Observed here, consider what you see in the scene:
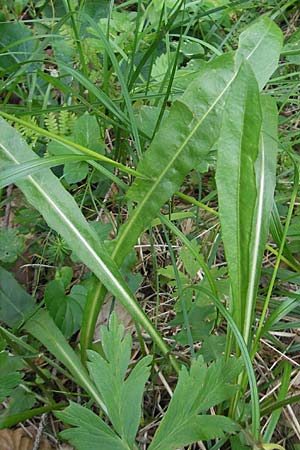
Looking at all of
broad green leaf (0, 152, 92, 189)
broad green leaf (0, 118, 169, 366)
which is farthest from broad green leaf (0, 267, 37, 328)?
broad green leaf (0, 152, 92, 189)

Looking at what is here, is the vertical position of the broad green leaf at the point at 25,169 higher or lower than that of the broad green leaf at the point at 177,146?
higher

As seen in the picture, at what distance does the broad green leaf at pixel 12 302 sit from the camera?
148 cm

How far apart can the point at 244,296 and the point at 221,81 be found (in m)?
0.54

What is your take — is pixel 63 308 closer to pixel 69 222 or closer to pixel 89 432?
pixel 69 222

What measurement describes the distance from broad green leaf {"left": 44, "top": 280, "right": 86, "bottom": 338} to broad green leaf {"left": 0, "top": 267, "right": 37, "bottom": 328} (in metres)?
0.06

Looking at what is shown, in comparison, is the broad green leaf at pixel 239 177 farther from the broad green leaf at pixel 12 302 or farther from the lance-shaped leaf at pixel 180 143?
the broad green leaf at pixel 12 302

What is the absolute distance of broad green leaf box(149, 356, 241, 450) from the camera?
1060mm

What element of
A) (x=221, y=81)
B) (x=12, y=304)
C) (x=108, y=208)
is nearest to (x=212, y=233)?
(x=108, y=208)

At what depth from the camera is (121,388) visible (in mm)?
1064

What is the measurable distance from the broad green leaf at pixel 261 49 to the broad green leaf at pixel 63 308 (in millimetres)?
733

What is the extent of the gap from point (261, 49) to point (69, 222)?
26.5 inches

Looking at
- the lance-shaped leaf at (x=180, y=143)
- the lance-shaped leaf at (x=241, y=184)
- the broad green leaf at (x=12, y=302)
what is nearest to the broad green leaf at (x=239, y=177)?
the lance-shaped leaf at (x=241, y=184)

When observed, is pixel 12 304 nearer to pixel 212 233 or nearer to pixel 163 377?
pixel 163 377

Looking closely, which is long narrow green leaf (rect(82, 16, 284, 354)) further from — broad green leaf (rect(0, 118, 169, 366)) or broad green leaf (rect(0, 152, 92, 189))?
broad green leaf (rect(0, 152, 92, 189))
